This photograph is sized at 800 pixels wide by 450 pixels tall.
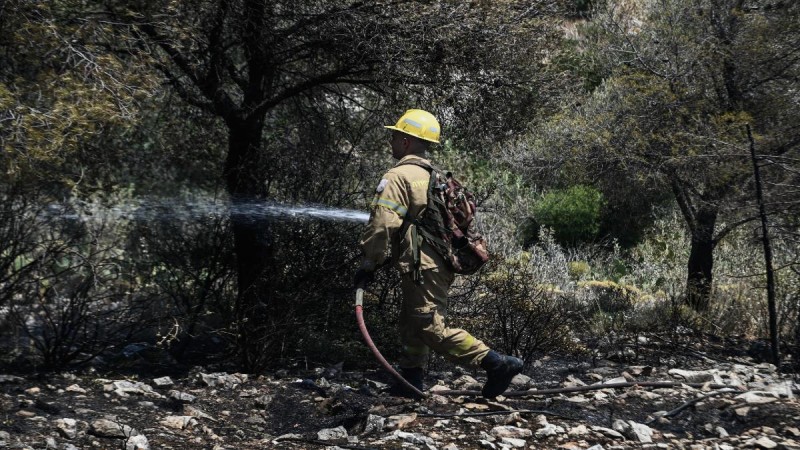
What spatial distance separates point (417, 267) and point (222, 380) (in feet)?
5.61

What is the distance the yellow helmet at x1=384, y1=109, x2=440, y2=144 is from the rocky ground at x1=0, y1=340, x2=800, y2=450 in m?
1.66

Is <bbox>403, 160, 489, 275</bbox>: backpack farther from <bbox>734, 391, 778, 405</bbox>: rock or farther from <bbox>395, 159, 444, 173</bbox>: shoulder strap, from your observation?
<bbox>734, 391, 778, 405</bbox>: rock

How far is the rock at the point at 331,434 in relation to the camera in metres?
5.23

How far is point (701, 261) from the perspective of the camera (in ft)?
33.4

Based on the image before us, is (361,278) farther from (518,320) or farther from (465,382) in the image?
(518,320)

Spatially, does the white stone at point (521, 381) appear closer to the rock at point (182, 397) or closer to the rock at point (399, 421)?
the rock at point (399, 421)

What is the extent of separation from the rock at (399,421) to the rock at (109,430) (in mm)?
1408

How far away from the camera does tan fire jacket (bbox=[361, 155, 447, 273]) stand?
17.8 feet

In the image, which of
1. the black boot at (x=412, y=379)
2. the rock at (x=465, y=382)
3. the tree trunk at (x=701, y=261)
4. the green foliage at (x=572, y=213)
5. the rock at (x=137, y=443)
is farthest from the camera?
the green foliage at (x=572, y=213)

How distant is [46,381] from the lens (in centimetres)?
596

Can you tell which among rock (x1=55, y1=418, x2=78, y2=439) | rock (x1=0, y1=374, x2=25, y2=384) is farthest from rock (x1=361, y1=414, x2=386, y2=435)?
rock (x1=0, y1=374, x2=25, y2=384)

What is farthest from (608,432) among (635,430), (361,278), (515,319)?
(515,319)

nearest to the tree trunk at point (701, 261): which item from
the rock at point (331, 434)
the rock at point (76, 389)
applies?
the rock at point (331, 434)

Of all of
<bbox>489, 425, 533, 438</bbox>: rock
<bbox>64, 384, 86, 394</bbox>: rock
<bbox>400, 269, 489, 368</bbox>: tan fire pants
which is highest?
<bbox>400, 269, 489, 368</bbox>: tan fire pants
